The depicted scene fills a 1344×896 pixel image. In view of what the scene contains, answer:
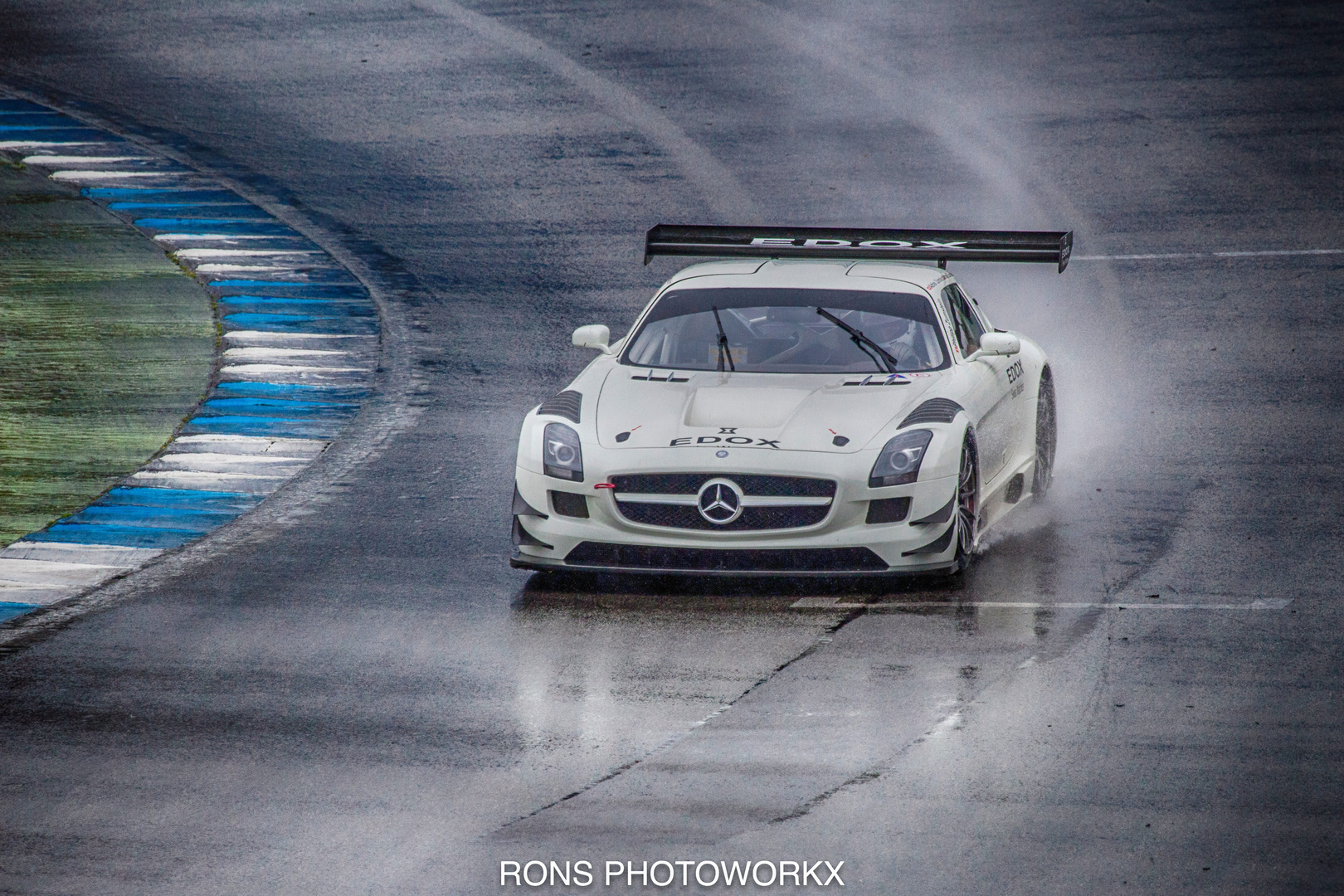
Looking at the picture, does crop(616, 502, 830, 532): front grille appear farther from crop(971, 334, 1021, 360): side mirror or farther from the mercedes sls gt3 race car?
crop(971, 334, 1021, 360): side mirror

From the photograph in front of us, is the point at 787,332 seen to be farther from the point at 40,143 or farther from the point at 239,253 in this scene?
the point at 40,143

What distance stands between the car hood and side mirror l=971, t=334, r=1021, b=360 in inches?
16.3

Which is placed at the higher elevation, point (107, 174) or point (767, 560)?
point (107, 174)

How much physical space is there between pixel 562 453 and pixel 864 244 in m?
2.99

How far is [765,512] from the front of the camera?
880 centimetres

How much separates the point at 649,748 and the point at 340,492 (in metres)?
4.56

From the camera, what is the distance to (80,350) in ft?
47.5

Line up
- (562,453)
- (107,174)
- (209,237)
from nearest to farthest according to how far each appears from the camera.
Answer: (562,453)
(209,237)
(107,174)

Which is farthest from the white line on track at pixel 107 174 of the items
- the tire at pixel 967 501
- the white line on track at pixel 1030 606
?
the white line on track at pixel 1030 606

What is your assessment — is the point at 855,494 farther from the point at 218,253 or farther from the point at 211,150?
the point at 211,150

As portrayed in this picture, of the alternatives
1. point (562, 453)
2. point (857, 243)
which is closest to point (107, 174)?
point (857, 243)

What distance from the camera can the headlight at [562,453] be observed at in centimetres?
907

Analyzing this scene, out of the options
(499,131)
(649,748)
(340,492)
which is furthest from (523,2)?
(649,748)

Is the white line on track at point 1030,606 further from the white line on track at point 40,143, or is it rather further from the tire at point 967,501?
the white line on track at point 40,143
